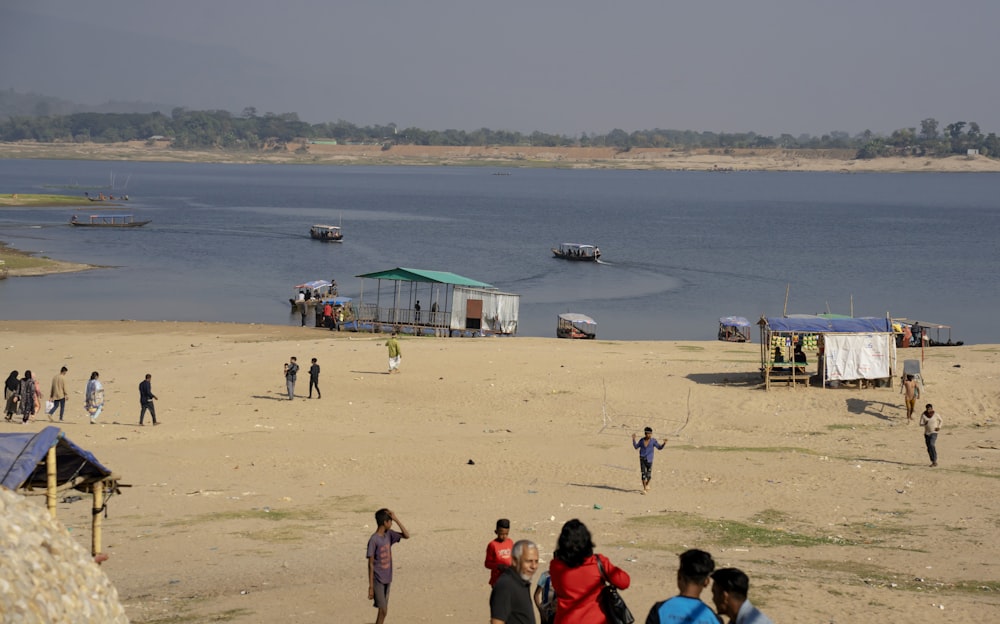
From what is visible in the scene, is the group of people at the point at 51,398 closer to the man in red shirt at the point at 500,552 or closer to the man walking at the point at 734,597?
the man in red shirt at the point at 500,552

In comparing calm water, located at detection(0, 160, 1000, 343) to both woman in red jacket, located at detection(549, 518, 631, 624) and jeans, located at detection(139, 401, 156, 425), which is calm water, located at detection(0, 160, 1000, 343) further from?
woman in red jacket, located at detection(549, 518, 631, 624)

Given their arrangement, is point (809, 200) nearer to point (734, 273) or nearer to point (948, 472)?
point (734, 273)

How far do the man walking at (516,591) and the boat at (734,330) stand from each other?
3785 centimetres

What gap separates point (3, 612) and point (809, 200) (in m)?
184

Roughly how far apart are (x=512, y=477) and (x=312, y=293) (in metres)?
36.0

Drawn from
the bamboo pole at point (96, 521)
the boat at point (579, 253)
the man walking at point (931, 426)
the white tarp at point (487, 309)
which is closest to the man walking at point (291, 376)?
the man walking at point (931, 426)

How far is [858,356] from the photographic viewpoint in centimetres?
2753

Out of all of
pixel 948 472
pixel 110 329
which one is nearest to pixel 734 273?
pixel 110 329

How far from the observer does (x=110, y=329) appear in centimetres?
4341

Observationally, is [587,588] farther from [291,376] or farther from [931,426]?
[291,376]

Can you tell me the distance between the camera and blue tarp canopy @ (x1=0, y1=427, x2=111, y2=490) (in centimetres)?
1003

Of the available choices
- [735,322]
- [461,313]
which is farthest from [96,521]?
[735,322]

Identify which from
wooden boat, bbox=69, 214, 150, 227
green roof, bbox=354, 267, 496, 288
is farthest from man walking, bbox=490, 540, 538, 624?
wooden boat, bbox=69, 214, 150, 227

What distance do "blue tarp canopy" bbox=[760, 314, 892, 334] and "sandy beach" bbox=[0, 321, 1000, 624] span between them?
1.55 m
